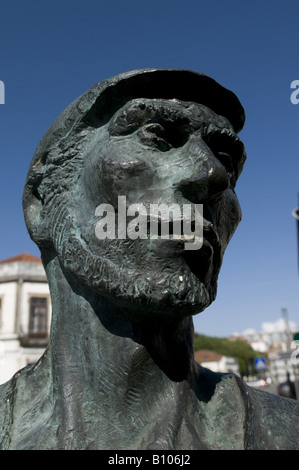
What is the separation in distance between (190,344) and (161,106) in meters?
0.95

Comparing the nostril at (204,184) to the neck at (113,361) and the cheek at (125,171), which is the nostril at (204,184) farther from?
the neck at (113,361)

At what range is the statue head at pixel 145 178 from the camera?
1557 mm

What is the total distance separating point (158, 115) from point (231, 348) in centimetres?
5907

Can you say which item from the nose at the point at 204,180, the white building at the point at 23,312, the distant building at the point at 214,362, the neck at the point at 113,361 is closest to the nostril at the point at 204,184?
the nose at the point at 204,180

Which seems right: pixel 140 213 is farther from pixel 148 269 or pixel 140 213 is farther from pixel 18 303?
pixel 18 303

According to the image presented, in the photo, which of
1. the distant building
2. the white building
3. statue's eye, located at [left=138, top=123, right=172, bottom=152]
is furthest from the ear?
the distant building

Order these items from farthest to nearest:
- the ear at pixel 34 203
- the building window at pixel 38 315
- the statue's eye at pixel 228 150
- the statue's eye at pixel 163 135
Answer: the building window at pixel 38 315
the ear at pixel 34 203
the statue's eye at pixel 228 150
the statue's eye at pixel 163 135

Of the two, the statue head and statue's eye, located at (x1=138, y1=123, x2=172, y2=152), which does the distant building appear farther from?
statue's eye, located at (x1=138, y1=123, x2=172, y2=152)

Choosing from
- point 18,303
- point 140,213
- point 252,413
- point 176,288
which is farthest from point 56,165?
point 18,303

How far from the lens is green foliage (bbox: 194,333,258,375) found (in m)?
55.7

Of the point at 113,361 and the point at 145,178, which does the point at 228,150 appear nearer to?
the point at 145,178

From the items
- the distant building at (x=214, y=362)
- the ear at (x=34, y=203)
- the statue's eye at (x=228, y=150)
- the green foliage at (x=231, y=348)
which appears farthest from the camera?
the green foliage at (x=231, y=348)

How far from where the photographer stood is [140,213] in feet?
5.14
